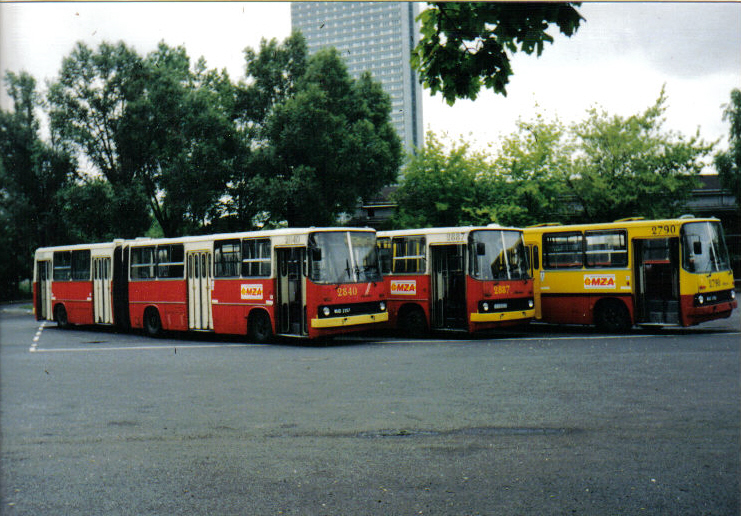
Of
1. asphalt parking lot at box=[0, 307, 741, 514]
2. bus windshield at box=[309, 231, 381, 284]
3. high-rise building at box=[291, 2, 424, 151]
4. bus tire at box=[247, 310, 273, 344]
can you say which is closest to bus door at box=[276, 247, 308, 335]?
bus windshield at box=[309, 231, 381, 284]

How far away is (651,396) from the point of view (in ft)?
30.0

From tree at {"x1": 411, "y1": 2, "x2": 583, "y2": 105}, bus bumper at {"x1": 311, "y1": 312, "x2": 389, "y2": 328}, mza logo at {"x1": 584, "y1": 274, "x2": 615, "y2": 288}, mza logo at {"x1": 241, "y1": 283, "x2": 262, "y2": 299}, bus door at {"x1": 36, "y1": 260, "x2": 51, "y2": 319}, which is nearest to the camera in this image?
tree at {"x1": 411, "y1": 2, "x2": 583, "y2": 105}

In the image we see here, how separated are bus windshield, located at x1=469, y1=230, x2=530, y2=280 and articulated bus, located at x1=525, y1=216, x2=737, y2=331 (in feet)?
4.69

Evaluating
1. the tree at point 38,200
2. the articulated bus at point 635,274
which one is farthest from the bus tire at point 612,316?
the tree at point 38,200

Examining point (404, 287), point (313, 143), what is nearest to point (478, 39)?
point (404, 287)

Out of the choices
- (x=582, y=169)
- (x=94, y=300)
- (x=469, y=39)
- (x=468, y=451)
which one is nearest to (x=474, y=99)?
(x=469, y=39)

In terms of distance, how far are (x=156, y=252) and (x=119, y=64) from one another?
39.3ft

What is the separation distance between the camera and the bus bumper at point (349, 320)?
16.2m

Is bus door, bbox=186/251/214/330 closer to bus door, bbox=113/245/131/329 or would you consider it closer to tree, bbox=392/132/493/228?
bus door, bbox=113/245/131/329

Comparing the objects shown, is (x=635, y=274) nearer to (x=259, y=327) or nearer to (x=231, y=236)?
(x=259, y=327)

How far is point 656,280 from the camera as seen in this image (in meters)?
17.2

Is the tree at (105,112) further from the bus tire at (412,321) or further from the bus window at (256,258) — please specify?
the bus tire at (412,321)

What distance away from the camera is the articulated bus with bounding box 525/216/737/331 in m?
16.6

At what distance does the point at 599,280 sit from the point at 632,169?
75.4 ft
